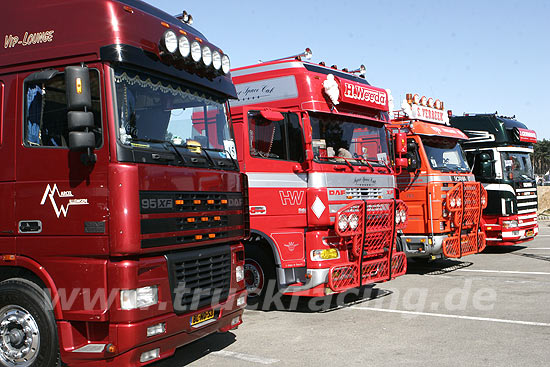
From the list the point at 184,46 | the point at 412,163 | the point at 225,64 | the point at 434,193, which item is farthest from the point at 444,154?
the point at 184,46

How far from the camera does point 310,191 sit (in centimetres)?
835

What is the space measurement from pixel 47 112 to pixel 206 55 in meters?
1.74

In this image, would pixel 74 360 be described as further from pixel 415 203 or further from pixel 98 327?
pixel 415 203

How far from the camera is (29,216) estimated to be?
5.27m

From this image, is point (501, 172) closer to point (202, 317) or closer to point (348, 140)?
point (348, 140)

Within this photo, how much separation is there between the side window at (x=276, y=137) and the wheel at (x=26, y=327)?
13.8 ft

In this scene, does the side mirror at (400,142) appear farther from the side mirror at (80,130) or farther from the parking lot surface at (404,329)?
the side mirror at (80,130)

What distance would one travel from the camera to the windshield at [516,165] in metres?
14.9

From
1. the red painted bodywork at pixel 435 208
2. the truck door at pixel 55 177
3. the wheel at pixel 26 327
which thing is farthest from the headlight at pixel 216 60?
the red painted bodywork at pixel 435 208

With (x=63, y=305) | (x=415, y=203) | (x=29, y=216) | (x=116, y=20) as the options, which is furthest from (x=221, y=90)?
(x=415, y=203)

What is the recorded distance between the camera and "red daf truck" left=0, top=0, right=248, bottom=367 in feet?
16.1

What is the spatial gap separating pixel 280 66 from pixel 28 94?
455 centimetres

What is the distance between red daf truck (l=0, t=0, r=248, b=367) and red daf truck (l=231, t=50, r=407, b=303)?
8.82ft

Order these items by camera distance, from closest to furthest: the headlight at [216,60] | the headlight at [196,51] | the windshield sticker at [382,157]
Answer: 1. the headlight at [196,51]
2. the headlight at [216,60]
3. the windshield sticker at [382,157]
